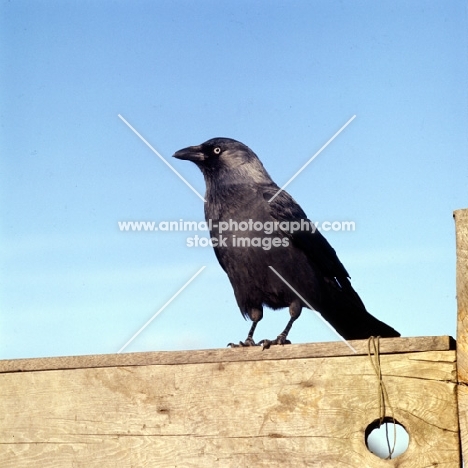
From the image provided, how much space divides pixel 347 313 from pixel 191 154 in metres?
1.46

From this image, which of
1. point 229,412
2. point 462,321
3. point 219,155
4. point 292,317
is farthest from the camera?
point 219,155

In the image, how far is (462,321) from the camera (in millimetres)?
2658

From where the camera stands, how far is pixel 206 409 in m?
2.99

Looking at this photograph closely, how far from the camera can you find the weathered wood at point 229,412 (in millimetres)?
2723

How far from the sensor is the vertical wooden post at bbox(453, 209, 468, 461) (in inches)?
104

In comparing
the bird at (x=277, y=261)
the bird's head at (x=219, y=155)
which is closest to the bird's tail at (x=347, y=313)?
the bird at (x=277, y=261)

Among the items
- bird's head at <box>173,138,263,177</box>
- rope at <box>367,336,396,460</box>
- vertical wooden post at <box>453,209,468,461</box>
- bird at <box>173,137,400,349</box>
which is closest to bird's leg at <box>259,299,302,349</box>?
bird at <box>173,137,400,349</box>

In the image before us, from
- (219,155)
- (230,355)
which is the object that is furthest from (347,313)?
(230,355)

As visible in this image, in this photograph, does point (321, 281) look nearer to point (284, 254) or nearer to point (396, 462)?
point (284, 254)

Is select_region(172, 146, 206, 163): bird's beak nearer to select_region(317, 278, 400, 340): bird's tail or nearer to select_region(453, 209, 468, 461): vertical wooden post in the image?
select_region(317, 278, 400, 340): bird's tail

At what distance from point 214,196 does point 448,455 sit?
8.56ft

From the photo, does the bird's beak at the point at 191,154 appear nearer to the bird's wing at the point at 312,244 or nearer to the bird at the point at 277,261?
the bird at the point at 277,261

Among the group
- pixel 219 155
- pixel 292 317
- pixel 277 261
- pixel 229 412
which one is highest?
pixel 219 155

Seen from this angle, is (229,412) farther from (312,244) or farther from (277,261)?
(312,244)
